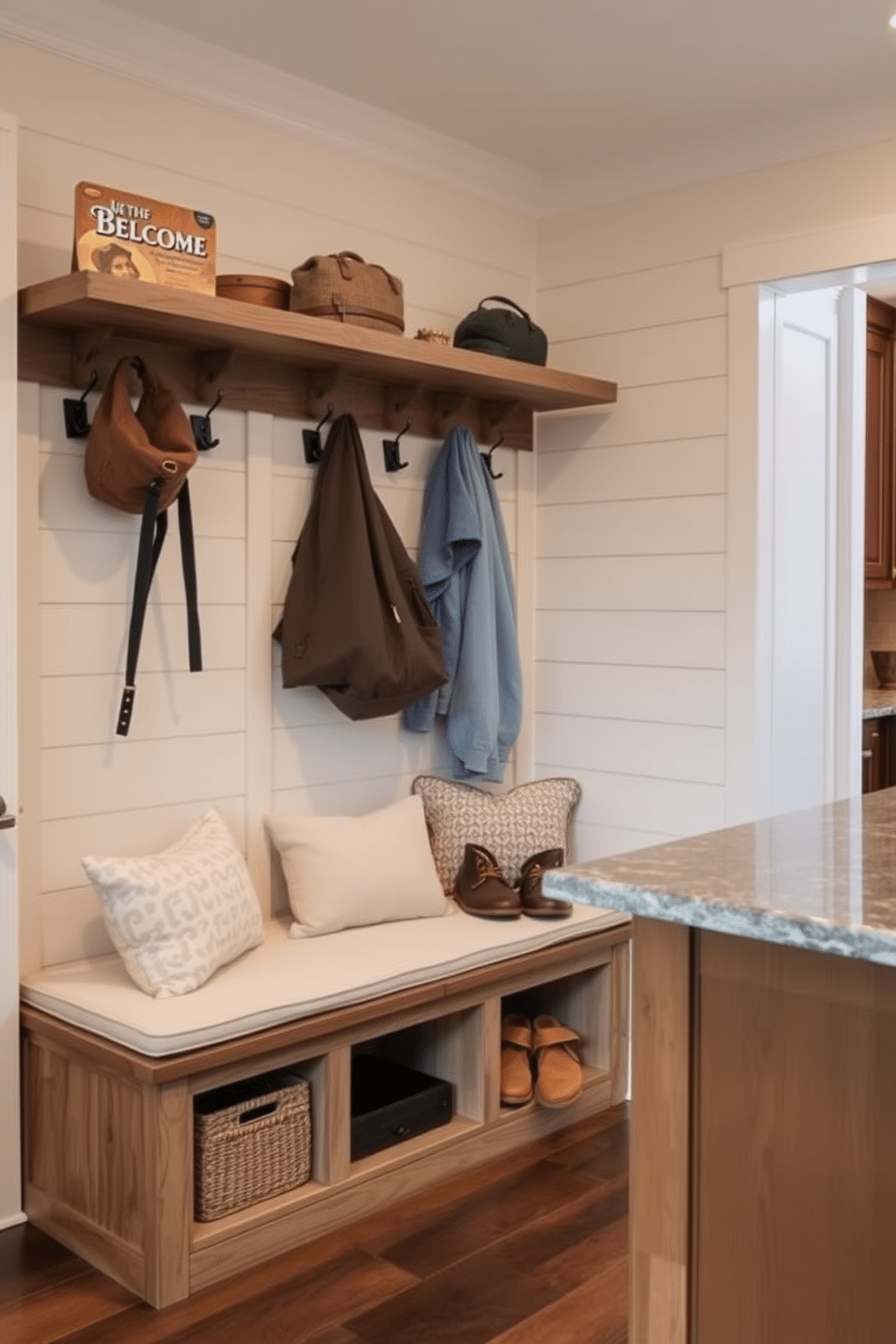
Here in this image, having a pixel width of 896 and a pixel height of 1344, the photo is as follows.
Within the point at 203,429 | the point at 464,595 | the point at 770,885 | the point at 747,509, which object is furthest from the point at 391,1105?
the point at 770,885

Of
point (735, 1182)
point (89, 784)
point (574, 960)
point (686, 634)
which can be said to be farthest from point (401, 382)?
point (735, 1182)

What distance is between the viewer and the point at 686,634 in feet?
11.5

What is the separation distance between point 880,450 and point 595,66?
2.51 metres

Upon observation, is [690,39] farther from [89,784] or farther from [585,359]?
[89,784]

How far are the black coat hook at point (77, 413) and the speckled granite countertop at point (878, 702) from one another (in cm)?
274

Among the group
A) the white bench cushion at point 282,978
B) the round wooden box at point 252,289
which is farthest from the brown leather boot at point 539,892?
the round wooden box at point 252,289

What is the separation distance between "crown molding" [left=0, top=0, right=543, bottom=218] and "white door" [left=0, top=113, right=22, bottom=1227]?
0.28 metres

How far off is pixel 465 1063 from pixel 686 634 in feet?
4.05

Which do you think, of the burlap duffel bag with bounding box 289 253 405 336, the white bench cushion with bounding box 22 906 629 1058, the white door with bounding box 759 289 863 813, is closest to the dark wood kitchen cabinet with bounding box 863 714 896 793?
the white door with bounding box 759 289 863 813

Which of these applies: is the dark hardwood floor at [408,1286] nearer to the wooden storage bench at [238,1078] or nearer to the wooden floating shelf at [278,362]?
the wooden storage bench at [238,1078]

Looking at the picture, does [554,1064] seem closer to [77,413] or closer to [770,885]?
[77,413]

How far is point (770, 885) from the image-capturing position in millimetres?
1300

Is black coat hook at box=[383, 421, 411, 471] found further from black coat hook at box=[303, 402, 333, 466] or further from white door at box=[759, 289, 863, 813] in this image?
white door at box=[759, 289, 863, 813]

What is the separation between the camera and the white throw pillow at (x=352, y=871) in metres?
3.04
